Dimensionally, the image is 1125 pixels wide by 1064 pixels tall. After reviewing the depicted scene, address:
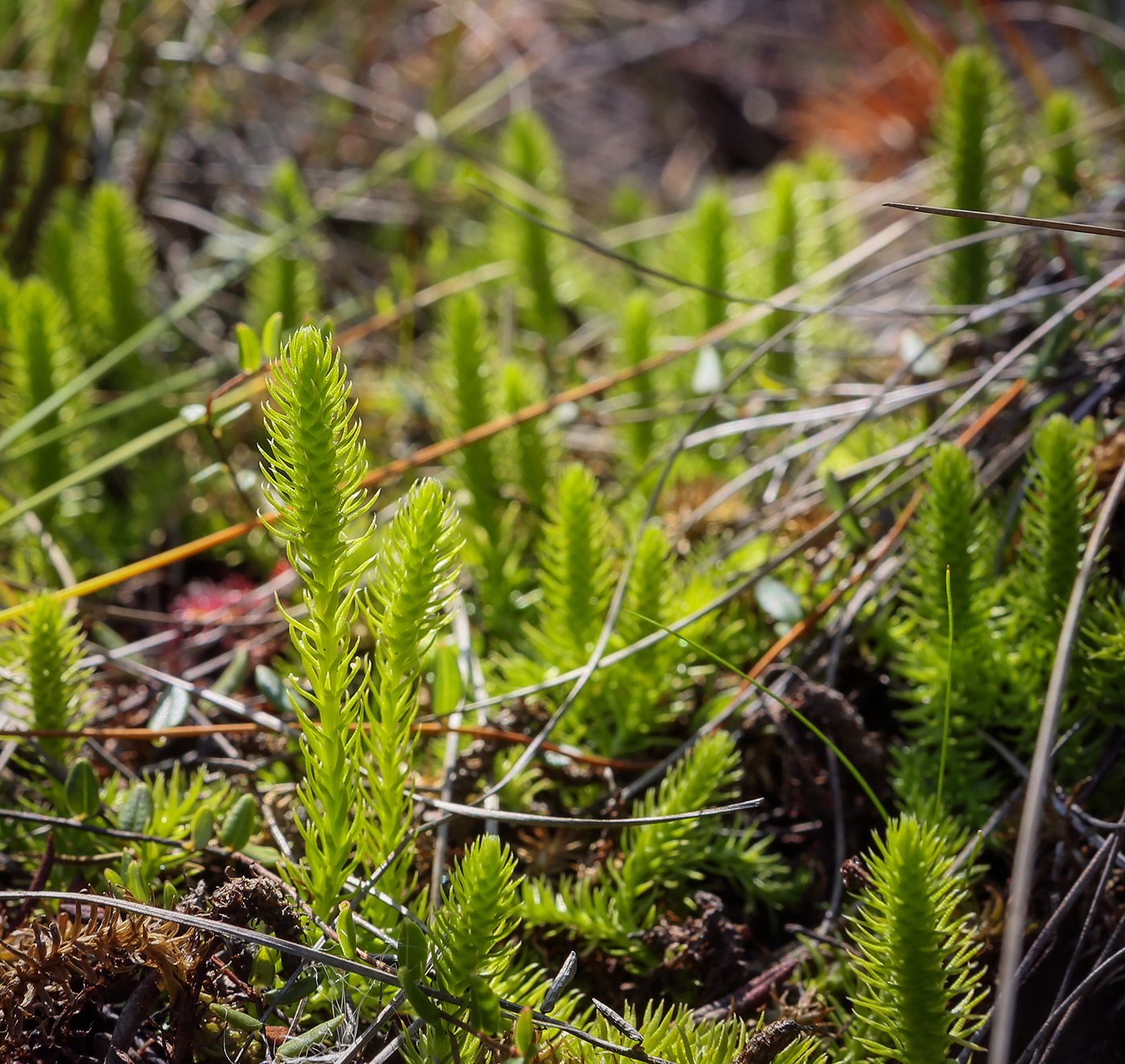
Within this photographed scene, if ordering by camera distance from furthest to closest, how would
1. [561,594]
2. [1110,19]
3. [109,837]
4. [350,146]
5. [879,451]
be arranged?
[350,146], [1110,19], [879,451], [561,594], [109,837]

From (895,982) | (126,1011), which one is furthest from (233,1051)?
(895,982)

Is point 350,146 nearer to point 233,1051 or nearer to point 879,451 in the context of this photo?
point 879,451

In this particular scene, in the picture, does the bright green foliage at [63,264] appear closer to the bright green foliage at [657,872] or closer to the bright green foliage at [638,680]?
the bright green foliage at [638,680]

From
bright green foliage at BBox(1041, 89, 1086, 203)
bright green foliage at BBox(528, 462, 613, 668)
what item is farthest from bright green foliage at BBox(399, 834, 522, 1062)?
bright green foliage at BBox(1041, 89, 1086, 203)

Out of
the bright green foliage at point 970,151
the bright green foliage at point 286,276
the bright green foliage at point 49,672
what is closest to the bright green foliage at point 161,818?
the bright green foliage at point 49,672

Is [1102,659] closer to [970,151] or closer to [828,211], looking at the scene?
[970,151]

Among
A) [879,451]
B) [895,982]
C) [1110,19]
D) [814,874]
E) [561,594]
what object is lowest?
[814,874]
